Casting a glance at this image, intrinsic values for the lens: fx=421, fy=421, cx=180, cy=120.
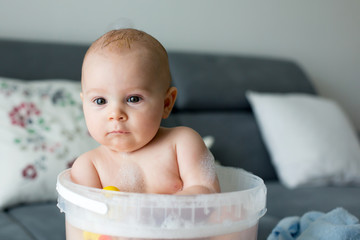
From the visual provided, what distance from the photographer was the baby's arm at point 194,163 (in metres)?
0.62

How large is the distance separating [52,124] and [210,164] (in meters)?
0.86

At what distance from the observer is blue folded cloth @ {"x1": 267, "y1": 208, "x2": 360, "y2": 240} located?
72 cm

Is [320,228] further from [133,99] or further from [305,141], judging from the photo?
[305,141]

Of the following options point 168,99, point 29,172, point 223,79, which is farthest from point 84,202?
point 223,79

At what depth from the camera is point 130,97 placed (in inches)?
24.0

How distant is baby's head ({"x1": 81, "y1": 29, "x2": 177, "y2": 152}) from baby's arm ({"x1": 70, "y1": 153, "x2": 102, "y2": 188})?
5 cm

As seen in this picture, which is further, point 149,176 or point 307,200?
point 307,200

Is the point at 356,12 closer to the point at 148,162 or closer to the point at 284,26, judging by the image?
the point at 284,26

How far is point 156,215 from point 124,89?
0.20 meters

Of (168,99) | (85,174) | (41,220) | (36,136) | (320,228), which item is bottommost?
(41,220)

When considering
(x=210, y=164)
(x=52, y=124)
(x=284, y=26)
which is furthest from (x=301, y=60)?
(x=210, y=164)

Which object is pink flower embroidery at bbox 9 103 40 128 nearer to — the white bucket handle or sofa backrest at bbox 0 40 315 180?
sofa backrest at bbox 0 40 315 180

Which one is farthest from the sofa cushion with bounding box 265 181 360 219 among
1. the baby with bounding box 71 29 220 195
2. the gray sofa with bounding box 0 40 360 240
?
the baby with bounding box 71 29 220 195

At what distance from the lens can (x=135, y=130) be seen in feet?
2.03
